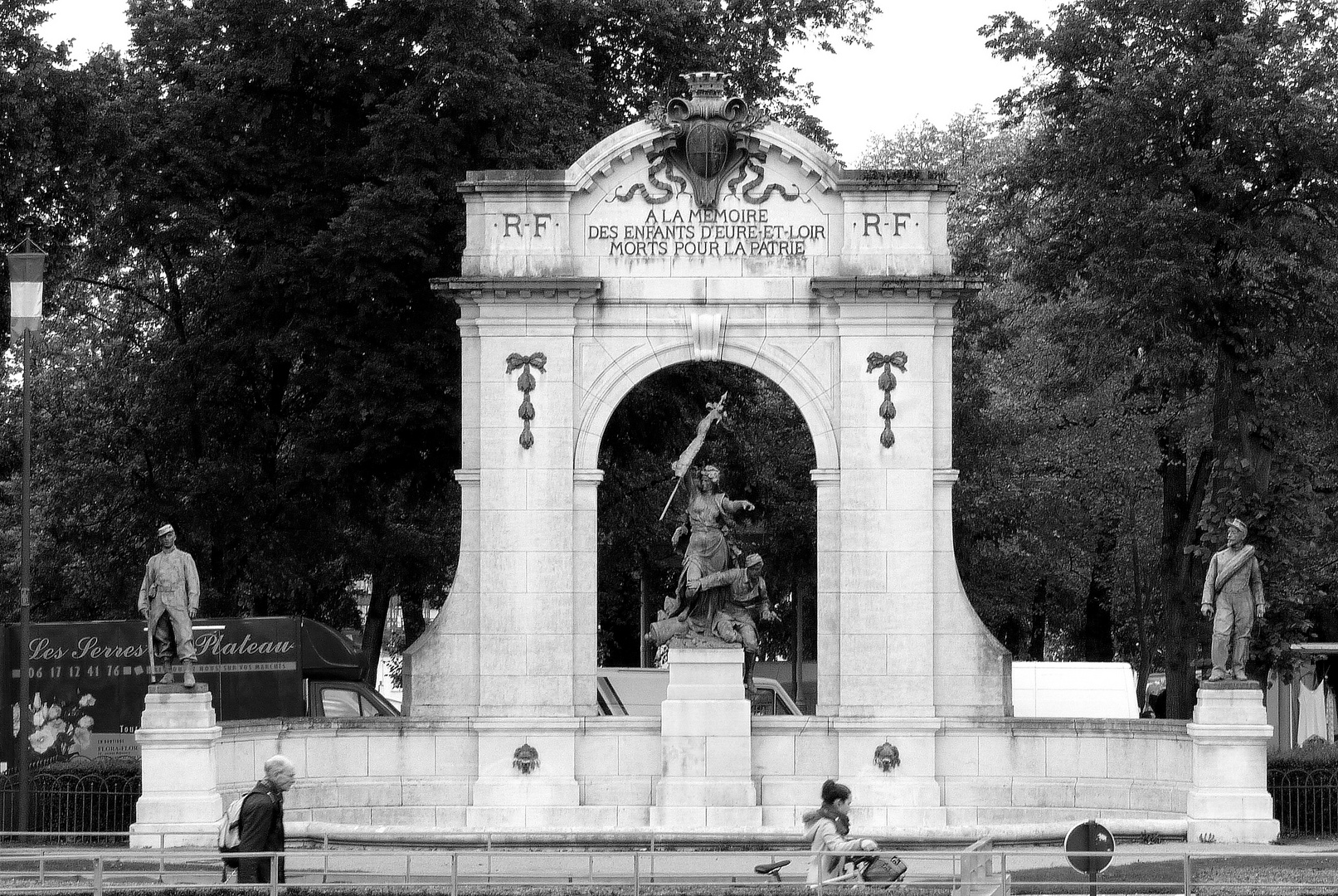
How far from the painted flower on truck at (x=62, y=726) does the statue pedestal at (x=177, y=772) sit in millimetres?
6695

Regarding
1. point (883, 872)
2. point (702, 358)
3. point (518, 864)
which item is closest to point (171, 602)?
point (518, 864)

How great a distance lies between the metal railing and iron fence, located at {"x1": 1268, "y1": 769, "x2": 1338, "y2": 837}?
2.41 metres

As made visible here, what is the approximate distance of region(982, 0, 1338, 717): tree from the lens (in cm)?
2961

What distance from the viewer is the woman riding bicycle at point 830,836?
16609mm

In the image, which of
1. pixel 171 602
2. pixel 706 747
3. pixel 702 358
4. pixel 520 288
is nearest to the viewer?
pixel 171 602

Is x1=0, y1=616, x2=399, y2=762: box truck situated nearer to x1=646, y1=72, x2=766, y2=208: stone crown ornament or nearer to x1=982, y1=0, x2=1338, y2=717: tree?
x1=646, y1=72, x2=766, y2=208: stone crown ornament

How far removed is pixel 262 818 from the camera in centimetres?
1599

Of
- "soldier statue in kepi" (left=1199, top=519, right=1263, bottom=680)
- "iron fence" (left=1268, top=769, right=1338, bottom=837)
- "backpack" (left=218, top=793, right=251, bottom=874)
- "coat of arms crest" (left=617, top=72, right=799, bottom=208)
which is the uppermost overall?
"coat of arms crest" (left=617, top=72, right=799, bottom=208)

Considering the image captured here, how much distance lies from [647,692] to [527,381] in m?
8.07

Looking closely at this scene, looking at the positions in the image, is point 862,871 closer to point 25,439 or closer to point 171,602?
point 171,602

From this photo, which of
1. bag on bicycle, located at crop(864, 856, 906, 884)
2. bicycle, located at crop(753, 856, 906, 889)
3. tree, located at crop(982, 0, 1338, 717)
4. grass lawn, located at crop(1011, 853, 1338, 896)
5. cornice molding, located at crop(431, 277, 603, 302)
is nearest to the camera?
bicycle, located at crop(753, 856, 906, 889)

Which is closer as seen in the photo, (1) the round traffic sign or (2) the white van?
(1) the round traffic sign

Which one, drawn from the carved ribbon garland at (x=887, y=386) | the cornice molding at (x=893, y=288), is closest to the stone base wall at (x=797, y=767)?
the carved ribbon garland at (x=887, y=386)

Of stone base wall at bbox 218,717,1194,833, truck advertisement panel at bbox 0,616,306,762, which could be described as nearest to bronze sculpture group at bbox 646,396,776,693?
stone base wall at bbox 218,717,1194,833
